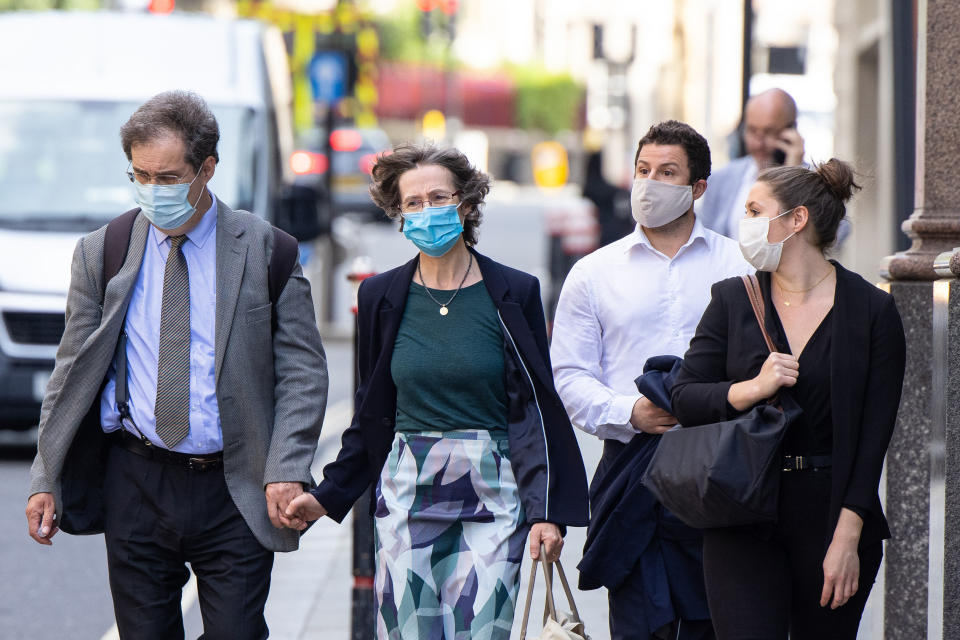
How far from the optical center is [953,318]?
479cm

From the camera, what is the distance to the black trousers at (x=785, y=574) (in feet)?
13.3

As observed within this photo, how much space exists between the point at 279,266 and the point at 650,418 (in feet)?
3.73

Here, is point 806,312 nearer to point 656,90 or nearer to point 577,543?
point 577,543

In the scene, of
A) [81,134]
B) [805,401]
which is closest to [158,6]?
[81,134]

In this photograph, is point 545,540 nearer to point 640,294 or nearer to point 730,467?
point 730,467

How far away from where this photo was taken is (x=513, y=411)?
4.57 m

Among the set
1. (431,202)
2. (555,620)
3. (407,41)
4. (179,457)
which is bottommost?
(555,620)

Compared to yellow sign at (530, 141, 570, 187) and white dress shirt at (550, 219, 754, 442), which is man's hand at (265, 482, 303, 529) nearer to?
white dress shirt at (550, 219, 754, 442)

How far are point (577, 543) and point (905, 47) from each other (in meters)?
4.23

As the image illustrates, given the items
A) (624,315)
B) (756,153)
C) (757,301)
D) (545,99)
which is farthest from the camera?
(545,99)

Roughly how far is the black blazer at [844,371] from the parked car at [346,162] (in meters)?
23.6

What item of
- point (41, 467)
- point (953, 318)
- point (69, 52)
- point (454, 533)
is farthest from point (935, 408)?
point (69, 52)

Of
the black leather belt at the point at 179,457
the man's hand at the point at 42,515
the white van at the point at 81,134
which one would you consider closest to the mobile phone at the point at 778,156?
the black leather belt at the point at 179,457

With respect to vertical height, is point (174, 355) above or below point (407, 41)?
below
